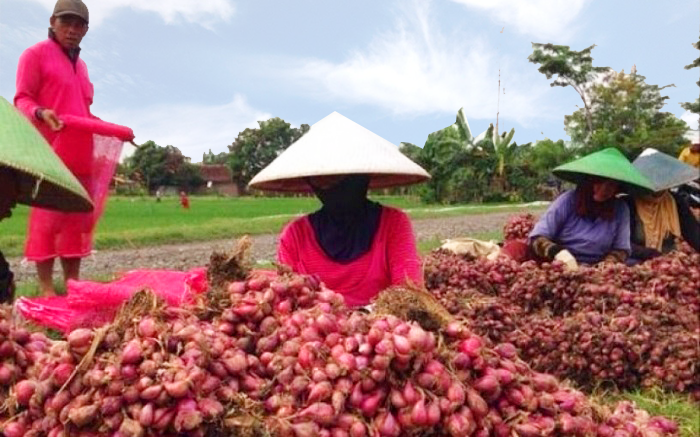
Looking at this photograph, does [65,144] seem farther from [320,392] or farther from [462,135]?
[462,135]

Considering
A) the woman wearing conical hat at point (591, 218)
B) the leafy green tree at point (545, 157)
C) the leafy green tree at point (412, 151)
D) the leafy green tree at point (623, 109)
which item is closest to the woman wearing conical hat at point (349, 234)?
the woman wearing conical hat at point (591, 218)

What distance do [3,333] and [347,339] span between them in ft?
2.56

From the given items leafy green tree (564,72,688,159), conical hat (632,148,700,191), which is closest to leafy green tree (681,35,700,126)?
leafy green tree (564,72,688,159)

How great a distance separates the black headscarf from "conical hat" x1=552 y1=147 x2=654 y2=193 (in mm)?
2276

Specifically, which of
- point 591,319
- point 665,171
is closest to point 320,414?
point 591,319

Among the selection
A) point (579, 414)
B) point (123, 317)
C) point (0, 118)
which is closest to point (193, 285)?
point (0, 118)

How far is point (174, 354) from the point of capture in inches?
63.8

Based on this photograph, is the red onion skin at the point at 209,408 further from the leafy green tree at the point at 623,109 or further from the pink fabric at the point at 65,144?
the leafy green tree at the point at 623,109

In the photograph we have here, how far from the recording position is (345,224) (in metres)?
3.59

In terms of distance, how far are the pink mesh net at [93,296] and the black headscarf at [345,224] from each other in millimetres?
558

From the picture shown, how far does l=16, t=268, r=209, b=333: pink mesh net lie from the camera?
10.1 feet

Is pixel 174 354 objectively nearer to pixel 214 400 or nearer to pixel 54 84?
pixel 214 400

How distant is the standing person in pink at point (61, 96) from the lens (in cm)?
521

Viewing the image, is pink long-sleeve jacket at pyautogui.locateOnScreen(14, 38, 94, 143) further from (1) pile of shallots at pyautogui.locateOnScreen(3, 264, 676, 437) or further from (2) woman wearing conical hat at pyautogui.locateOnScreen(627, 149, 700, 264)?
(2) woman wearing conical hat at pyautogui.locateOnScreen(627, 149, 700, 264)
